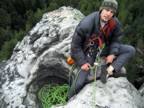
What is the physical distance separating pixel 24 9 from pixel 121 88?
513 centimetres

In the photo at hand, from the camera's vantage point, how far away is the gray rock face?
324cm

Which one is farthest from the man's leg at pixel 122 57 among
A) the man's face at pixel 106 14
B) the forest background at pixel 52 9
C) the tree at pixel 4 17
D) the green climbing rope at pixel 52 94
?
the tree at pixel 4 17

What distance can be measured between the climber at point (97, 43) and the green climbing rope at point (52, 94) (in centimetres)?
30

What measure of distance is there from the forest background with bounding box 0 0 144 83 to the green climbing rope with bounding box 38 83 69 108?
1.31m

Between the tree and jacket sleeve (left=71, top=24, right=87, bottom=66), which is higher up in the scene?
the tree

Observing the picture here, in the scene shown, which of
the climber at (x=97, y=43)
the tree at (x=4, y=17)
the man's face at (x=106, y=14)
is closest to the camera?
the man's face at (x=106, y=14)

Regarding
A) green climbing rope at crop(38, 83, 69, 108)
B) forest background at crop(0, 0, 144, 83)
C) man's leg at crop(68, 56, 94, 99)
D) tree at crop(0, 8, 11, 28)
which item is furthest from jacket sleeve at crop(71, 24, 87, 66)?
tree at crop(0, 8, 11, 28)

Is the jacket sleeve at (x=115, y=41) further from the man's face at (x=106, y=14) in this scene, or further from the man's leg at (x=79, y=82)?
the man's leg at (x=79, y=82)

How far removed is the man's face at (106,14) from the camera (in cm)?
320

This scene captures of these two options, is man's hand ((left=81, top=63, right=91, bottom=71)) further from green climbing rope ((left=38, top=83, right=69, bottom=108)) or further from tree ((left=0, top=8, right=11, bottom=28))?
tree ((left=0, top=8, right=11, bottom=28))

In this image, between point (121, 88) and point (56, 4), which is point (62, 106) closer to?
point (121, 88)

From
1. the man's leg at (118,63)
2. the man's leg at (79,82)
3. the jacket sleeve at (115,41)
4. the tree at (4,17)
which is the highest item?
the tree at (4,17)

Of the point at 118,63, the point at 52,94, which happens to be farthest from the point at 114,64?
the point at 52,94

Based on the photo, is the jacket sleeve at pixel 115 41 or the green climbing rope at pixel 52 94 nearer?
the jacket sleeve at pixel 115 41
